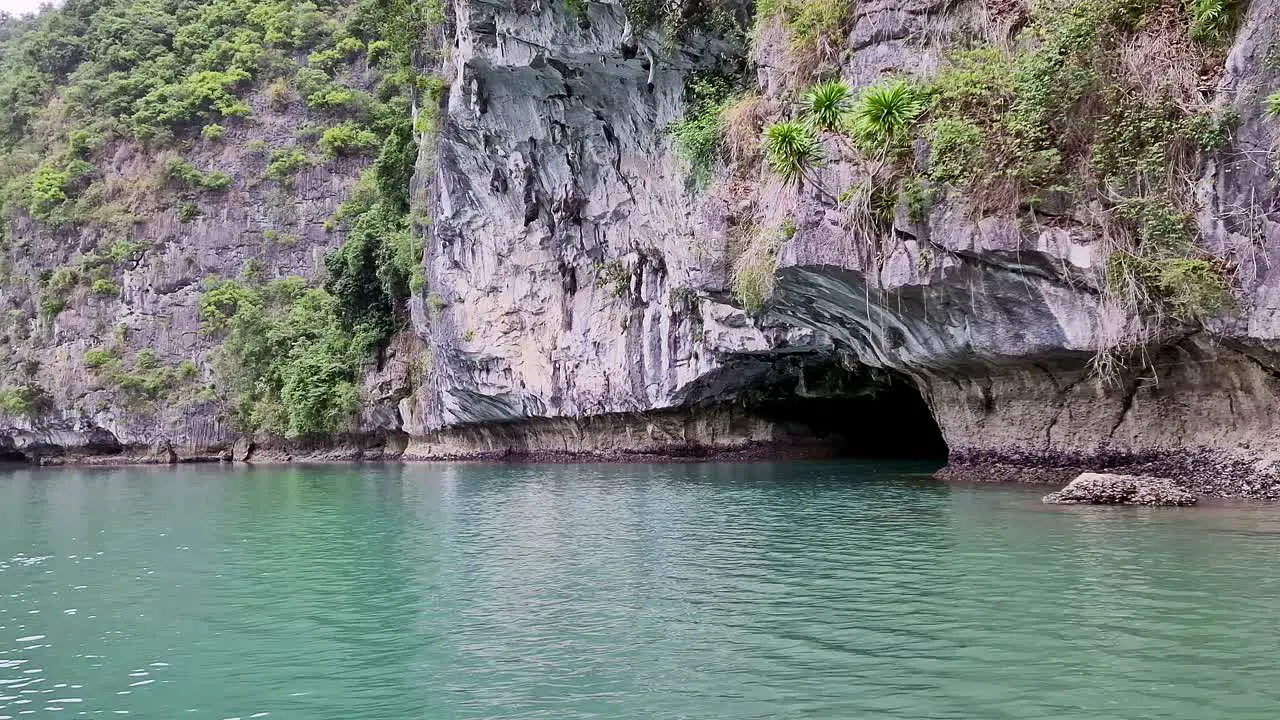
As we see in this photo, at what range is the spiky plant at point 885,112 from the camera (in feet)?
46.3

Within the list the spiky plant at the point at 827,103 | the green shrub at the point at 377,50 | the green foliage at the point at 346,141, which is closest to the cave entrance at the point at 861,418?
the spiky plant at the point at 827,103

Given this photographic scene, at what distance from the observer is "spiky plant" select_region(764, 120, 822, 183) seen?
48.3ft

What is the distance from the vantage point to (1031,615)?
6.92 meters

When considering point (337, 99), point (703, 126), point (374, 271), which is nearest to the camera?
point (703, 126)

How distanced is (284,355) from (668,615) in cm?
3375

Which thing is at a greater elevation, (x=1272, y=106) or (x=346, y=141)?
(x=346, y=141)

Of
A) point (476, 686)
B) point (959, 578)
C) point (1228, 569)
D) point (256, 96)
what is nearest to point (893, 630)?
point (959, 578)

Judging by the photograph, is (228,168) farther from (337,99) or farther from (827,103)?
(827,103)

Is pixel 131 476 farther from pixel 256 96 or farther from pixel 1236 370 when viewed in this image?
pixel 1236 370

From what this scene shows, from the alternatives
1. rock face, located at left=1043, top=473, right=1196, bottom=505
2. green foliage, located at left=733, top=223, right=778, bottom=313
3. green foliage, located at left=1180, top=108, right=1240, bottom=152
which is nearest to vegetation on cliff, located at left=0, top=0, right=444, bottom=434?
green foliage, located at left=733, top=223, right=778, bottom=313

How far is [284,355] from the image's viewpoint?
38.3 metres

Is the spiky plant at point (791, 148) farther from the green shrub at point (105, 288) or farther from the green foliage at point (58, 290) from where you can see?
the green foliage at point (58, 290)

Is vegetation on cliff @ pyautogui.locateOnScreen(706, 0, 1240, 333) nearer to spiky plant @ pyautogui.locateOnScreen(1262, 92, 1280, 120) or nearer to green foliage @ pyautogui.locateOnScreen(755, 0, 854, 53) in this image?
spiky plant @ pyautogui.locateOnScreen(1262, 92, 1280, 120)

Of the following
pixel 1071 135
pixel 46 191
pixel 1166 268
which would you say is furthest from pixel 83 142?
pixel 1166 268
